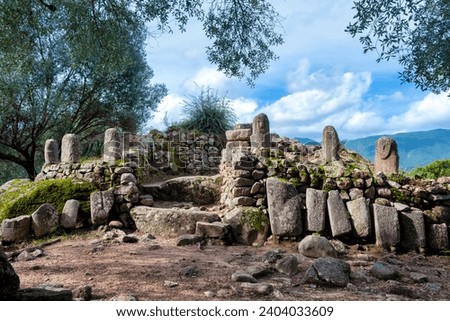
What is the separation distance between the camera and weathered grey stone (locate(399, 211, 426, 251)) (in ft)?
22.7

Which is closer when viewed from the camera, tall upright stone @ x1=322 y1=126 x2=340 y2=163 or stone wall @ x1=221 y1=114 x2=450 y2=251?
stone wall @ x1=221 y1=114 x2=450 y2=251

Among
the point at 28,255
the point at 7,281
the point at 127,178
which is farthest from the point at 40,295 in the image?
the point at 127,178

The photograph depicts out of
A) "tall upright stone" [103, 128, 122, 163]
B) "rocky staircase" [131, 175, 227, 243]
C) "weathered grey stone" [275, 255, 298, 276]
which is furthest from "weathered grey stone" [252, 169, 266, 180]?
"tall upright stone" [103, 128, 122, 163]

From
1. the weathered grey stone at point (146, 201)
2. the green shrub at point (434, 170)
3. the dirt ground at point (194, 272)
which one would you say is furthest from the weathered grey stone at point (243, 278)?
the green shrub at point (434, 170)

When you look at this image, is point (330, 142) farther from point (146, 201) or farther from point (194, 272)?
point (194, 272)

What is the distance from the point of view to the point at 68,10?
7.89 metres

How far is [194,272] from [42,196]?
500 centimetres

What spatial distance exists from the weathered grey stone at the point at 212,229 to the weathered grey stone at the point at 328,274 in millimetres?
2586

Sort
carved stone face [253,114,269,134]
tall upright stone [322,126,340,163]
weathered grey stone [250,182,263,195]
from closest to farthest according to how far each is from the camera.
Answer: weathered grey stone [250,182,263,195], tall upright stone [322,126,340,163], carved stone face [253,114,269,134]

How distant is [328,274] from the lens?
4.64 metres

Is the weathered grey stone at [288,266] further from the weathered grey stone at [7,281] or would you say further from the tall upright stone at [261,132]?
the tall upright stone at [261,132]

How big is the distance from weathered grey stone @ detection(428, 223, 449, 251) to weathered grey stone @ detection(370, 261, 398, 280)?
2299 millimetres

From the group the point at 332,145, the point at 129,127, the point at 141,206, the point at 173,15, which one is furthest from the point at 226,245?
the point at 129,127

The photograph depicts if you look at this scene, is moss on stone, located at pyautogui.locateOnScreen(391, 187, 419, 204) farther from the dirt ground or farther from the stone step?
the stone step
